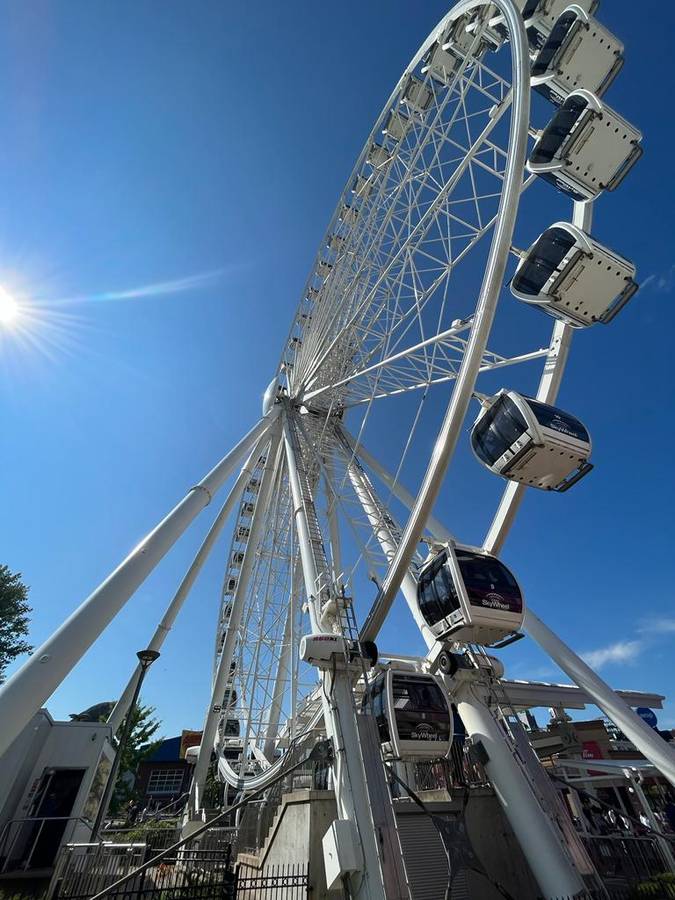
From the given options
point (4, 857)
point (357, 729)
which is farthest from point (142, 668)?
point (357, 729)

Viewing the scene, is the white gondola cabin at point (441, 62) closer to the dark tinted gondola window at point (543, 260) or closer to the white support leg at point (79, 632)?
the dark tinted gondola window at point (543, 260)

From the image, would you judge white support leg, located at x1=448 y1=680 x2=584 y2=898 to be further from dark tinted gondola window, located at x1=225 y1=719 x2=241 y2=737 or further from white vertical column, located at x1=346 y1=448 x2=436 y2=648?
dark tinted gondola window, located at x1=225 y1=719 x2=241 y2=737

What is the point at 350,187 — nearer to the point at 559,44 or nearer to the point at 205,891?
the point at 559,44

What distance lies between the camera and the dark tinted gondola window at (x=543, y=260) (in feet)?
27.2

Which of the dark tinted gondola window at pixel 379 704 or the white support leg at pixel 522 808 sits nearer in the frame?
the white support leg at pixel 522 808

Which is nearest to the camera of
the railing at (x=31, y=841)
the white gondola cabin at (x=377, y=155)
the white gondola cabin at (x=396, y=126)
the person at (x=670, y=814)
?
the railing at (x=31, y=841)

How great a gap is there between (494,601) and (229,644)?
11001 mm

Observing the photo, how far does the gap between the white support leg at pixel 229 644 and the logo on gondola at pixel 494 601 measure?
1025 cm

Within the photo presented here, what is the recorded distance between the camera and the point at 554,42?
9.48 m

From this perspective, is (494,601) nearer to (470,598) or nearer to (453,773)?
(470,598)

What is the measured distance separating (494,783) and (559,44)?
49.5ft

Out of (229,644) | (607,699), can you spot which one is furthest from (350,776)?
(229,644)

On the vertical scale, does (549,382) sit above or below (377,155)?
below

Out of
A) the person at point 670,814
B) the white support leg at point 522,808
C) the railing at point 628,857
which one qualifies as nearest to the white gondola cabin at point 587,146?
the white support leg at point 522,808
